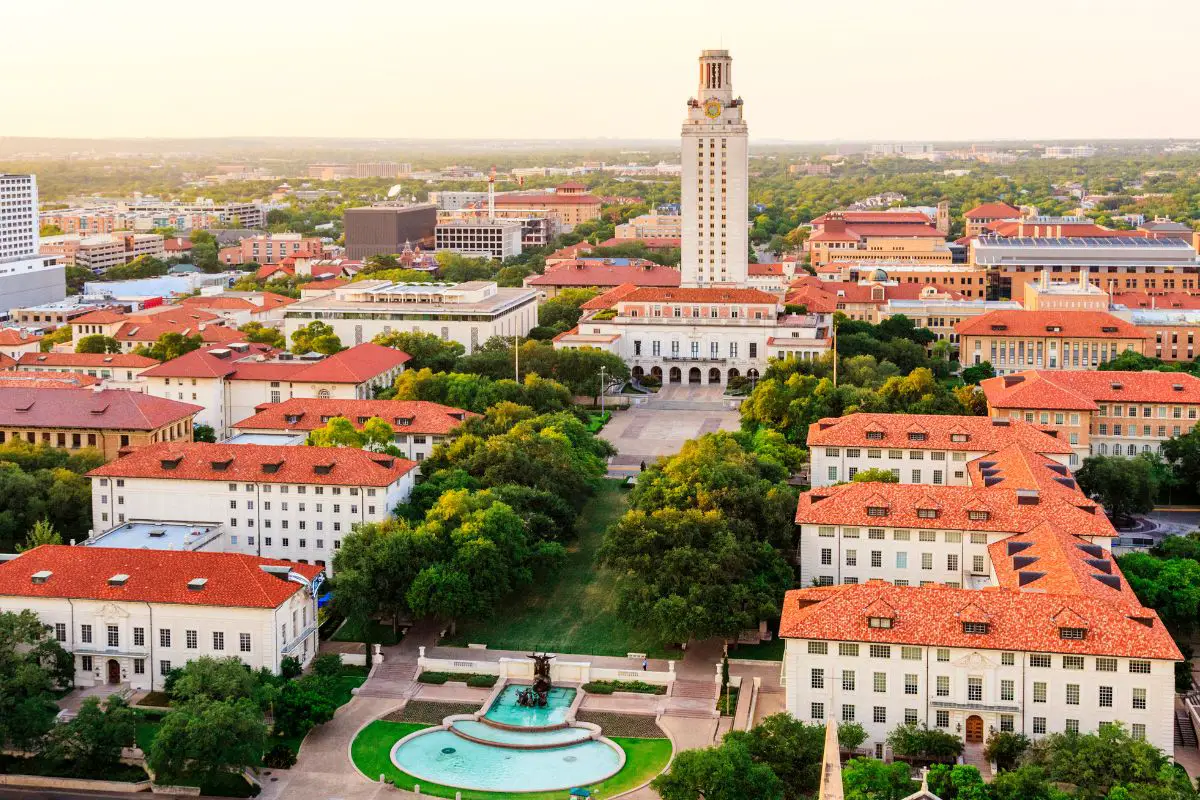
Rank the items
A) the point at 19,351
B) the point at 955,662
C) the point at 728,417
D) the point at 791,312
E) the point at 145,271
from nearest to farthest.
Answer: the point at 955,662
the point at 728,417
the point at 19,351
the point at 791,312
the point at 145,271

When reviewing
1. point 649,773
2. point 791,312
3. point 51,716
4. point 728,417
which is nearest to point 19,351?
point 728,417

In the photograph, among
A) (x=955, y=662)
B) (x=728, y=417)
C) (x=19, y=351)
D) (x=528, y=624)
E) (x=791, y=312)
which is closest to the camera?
(x=955, y=662)

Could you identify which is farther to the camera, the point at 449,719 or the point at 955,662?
the point at 449,719

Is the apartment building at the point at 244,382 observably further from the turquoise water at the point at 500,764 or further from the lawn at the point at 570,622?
the turquoise water at the point at 500,764

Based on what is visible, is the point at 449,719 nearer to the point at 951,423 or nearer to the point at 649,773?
the point at 649,773

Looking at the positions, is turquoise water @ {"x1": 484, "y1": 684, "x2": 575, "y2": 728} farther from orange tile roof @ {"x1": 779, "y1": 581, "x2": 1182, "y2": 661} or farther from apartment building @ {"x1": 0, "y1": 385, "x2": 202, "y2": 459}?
apartment building @ {"x1": 0, "y1": 385, "x2": 202, "y2": 459}

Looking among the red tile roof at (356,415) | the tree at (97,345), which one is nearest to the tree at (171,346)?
the tree at (97,345)

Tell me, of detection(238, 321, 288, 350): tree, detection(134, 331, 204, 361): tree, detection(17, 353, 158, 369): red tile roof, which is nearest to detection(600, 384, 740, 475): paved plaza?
detection(238, 321, 288, 350): tree
